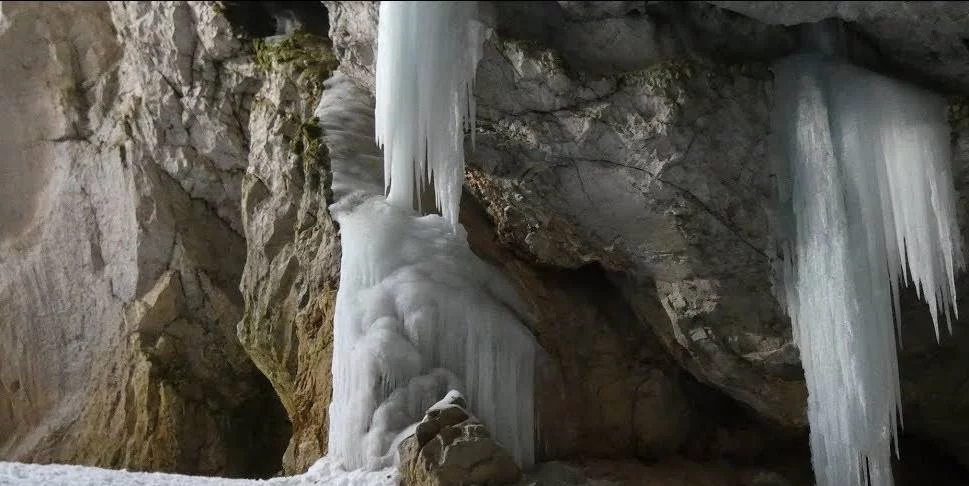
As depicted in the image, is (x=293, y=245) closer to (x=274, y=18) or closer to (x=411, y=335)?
(x=411, y=335)

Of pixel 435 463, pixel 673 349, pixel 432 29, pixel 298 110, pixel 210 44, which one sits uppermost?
pixel 210 44

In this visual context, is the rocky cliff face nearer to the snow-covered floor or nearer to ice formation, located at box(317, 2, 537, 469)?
ice formation, located at box(317, 2, 537, 469)

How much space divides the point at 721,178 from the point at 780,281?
1041 millimetres

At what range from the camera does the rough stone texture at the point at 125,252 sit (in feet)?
35.0

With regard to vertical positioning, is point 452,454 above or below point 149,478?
above

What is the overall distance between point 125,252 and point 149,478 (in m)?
4.12

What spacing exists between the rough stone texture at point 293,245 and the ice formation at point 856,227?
3891 millimetres

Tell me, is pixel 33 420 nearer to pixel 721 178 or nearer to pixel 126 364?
pixel 126 364

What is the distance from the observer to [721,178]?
23.5ft

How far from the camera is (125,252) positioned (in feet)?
36.8

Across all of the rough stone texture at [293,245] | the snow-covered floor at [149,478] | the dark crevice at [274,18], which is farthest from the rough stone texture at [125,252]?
the snow-covered floor at [149,478]

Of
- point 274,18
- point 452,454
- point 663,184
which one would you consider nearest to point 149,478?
point 452,454

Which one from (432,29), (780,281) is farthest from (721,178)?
(432,29)

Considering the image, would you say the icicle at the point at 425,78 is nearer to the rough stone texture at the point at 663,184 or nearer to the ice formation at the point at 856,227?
the rough stone texture at the point at 663,184
